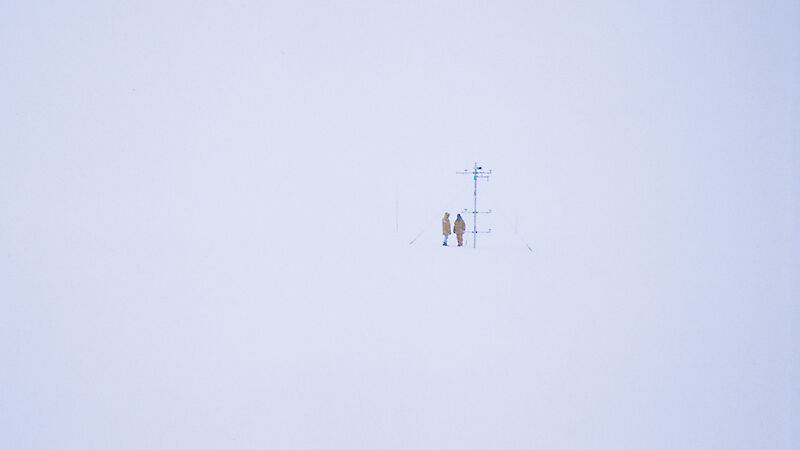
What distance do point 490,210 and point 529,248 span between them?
982 millimetres

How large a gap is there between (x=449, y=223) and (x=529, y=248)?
1.68 m

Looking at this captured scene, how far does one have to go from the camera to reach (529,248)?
998cm

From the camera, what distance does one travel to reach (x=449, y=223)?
10.8 meters

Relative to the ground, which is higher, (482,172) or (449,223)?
(482,172)

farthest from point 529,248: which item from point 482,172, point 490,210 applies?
point 482,172

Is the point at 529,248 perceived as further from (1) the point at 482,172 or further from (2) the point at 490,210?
(1) the point at 482,172

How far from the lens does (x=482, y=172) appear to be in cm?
1005

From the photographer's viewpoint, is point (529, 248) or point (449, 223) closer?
point (529, 248)

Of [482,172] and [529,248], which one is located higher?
[482,172]

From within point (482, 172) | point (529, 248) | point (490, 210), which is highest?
point (482, 172)

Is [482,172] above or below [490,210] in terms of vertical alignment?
above

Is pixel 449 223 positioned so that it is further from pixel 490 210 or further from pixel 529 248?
pixel 529 248

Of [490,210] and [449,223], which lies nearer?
[490,210]

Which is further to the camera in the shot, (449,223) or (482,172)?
(449,223)
